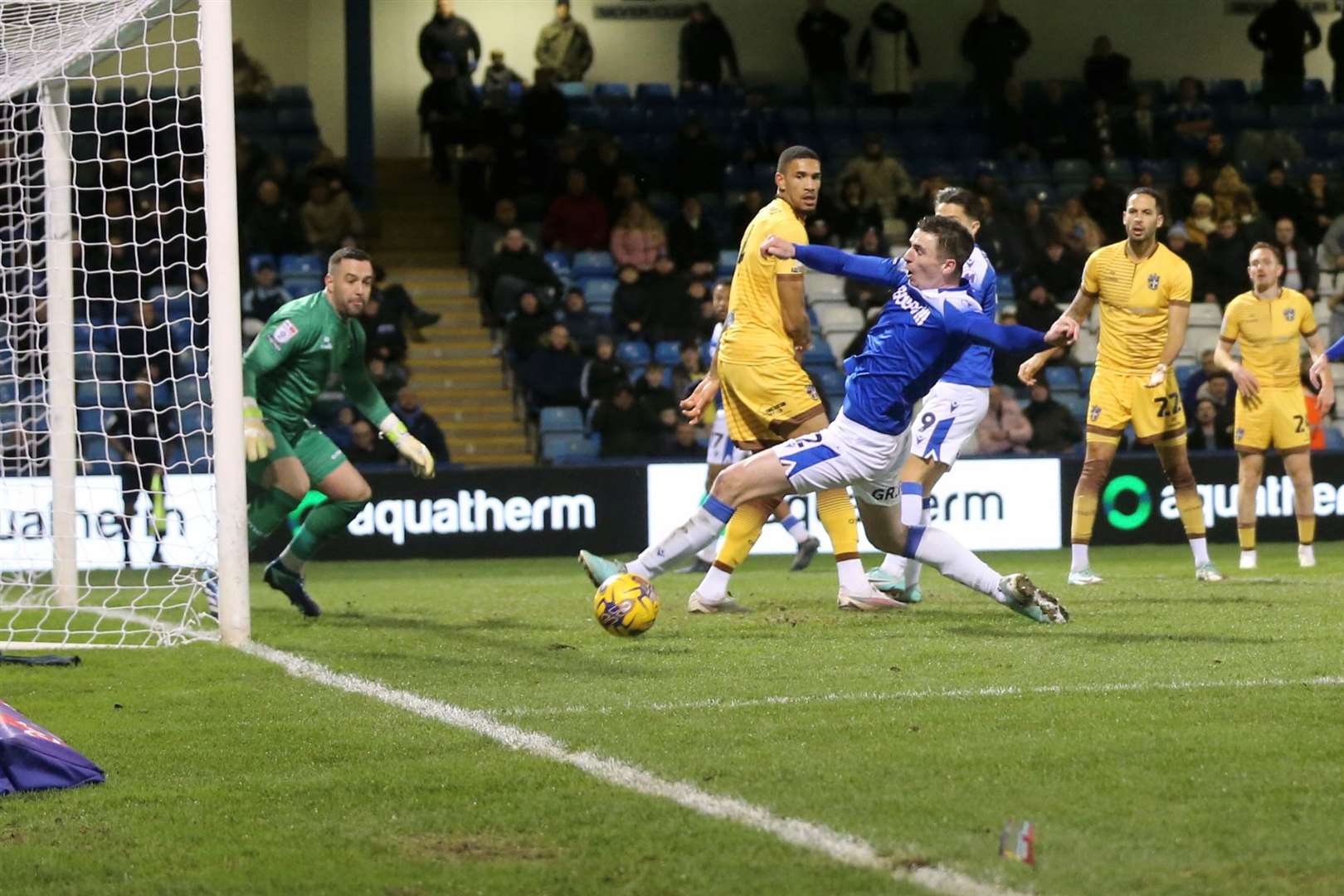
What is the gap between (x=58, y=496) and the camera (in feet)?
33.6

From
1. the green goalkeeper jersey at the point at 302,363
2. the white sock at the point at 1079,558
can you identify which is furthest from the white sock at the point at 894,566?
the green goalkeeper jersey at the point at 302,363

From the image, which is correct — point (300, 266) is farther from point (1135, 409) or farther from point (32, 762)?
point (32, 762)


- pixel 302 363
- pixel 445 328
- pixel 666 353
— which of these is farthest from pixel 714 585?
pixel 445 328

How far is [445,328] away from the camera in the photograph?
64.4 feet

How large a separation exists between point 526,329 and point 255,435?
28.7 feet

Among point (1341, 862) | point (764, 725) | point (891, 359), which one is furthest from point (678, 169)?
point (1341, 862)

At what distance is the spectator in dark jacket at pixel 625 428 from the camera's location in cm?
1638

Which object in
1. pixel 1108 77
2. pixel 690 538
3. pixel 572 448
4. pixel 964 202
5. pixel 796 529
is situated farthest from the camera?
pixel 1108 77

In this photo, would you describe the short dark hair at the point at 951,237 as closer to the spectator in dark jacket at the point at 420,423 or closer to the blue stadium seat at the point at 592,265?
the spectator in dark jacket at the point at 420,423

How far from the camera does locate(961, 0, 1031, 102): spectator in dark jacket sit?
74.4ft

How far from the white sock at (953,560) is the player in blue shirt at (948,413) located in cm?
115

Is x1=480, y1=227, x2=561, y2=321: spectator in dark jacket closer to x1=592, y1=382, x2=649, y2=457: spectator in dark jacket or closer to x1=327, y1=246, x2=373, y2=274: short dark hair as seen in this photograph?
x1=592, y1=382, x2=649, y2=457: spectator in dark jacket

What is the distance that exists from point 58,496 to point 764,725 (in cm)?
591

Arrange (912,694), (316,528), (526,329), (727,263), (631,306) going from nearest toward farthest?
(912,694)
(316,528)
(526,329)
(631,306)
(727,263)
